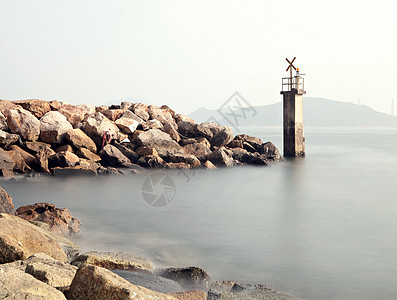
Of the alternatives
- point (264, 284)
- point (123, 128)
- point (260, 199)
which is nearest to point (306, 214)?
point (260, 199)

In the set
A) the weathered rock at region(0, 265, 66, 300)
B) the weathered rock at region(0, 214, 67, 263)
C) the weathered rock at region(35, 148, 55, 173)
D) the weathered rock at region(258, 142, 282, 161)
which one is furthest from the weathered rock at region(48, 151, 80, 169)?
the weathered rock at region(0, 265, 66, 300)

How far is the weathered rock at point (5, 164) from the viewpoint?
52.1 ft

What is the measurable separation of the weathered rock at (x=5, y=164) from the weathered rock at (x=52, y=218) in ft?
25.4

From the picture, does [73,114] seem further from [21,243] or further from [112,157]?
[21,243]

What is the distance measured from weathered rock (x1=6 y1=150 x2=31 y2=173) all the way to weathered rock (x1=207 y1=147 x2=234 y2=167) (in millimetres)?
7567

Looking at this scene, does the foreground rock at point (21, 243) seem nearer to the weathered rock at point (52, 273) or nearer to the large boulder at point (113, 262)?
the large boulder at point (113, 262)

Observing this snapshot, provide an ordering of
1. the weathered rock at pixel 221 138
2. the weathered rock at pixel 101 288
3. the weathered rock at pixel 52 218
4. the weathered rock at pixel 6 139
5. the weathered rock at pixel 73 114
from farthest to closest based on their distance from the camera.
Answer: the weathered rock at pixel 221 138
the weathered rock at pixel 73 114
the weathered rock at pixel 6 139
the weathered rock at pixel 52 218
the weathered rock at pixel 101 288

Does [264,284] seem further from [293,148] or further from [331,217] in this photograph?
[293,148]

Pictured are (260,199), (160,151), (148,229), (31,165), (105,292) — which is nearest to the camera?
(105,292)

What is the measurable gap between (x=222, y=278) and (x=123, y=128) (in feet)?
46.4

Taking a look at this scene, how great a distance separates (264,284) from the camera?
6469 millimetres

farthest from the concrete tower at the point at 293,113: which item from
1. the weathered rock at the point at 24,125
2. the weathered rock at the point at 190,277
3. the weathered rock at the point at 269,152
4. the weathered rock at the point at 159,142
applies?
the weathered rock at the point at 190,277

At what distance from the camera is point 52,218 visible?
8.49 m

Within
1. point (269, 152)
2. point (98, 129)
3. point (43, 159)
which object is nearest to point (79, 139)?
point (98, 129)
